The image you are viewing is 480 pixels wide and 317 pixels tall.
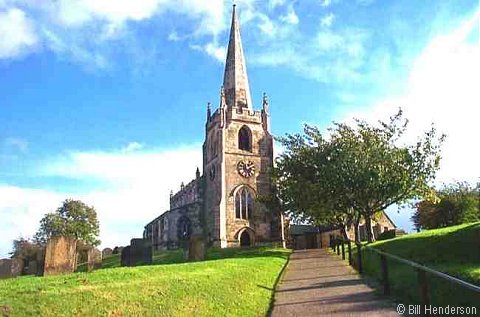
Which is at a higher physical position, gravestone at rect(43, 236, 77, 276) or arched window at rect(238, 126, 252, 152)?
arched window at rect(238, 126, 252, 152)

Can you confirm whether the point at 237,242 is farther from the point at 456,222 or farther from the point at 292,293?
the point at 292,293

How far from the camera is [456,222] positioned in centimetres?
3878

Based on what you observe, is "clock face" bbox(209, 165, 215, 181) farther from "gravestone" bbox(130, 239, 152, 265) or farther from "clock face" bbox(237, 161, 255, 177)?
"gravestone" bbox(130, 239, 152, 265)

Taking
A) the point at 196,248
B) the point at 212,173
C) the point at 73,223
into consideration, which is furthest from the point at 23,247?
the point at 196,248

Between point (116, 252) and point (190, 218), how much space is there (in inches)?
351

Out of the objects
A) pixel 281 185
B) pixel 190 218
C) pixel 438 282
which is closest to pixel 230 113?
pixel 190 218

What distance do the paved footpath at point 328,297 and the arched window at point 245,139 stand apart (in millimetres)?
34122

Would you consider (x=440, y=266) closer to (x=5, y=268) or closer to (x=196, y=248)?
(x=196, y=248)

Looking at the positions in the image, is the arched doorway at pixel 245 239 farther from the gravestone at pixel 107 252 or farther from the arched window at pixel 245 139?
the gravestone at pixel 107 252

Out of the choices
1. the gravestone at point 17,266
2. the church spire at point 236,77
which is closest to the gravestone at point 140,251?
the gravestone at point 17,266

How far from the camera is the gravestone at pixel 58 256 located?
13852 mm

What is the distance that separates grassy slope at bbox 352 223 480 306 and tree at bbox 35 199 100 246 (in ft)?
134

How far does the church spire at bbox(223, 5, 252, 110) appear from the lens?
49.7 metres

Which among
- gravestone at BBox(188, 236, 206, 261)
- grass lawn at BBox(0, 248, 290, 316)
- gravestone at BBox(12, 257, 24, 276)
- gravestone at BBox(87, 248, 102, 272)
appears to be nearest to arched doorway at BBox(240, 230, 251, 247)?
gravestone at BBox(12, 257, 24, 276)
